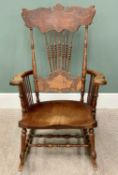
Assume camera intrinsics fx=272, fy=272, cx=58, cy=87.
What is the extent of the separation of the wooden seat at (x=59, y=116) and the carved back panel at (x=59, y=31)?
153mm

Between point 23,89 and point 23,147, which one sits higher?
point 23,89

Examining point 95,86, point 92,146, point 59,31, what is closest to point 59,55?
point 59,31

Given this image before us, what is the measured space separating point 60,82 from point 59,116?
35 cm

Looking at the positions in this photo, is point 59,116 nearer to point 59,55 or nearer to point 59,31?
point 59,55

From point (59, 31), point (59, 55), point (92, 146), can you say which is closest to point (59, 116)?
point (92, 146)

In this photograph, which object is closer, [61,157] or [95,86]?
[95,86]

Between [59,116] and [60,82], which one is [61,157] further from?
[60,82]

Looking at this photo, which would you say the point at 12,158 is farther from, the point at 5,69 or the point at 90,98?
the point at 5,69

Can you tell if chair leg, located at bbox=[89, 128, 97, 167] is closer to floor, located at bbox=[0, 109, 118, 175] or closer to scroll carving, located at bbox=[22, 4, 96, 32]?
floor, located at bbox=[0, 109, 118, 175]

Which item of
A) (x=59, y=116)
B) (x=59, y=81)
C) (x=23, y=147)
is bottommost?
(x=23, y=147)

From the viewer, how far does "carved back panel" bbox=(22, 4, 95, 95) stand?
2.10 meters

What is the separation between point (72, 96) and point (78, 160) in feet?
2.93

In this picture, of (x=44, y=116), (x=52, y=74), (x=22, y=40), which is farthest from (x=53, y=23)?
(x=44, y=116)

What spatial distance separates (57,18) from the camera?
6.96 ft
